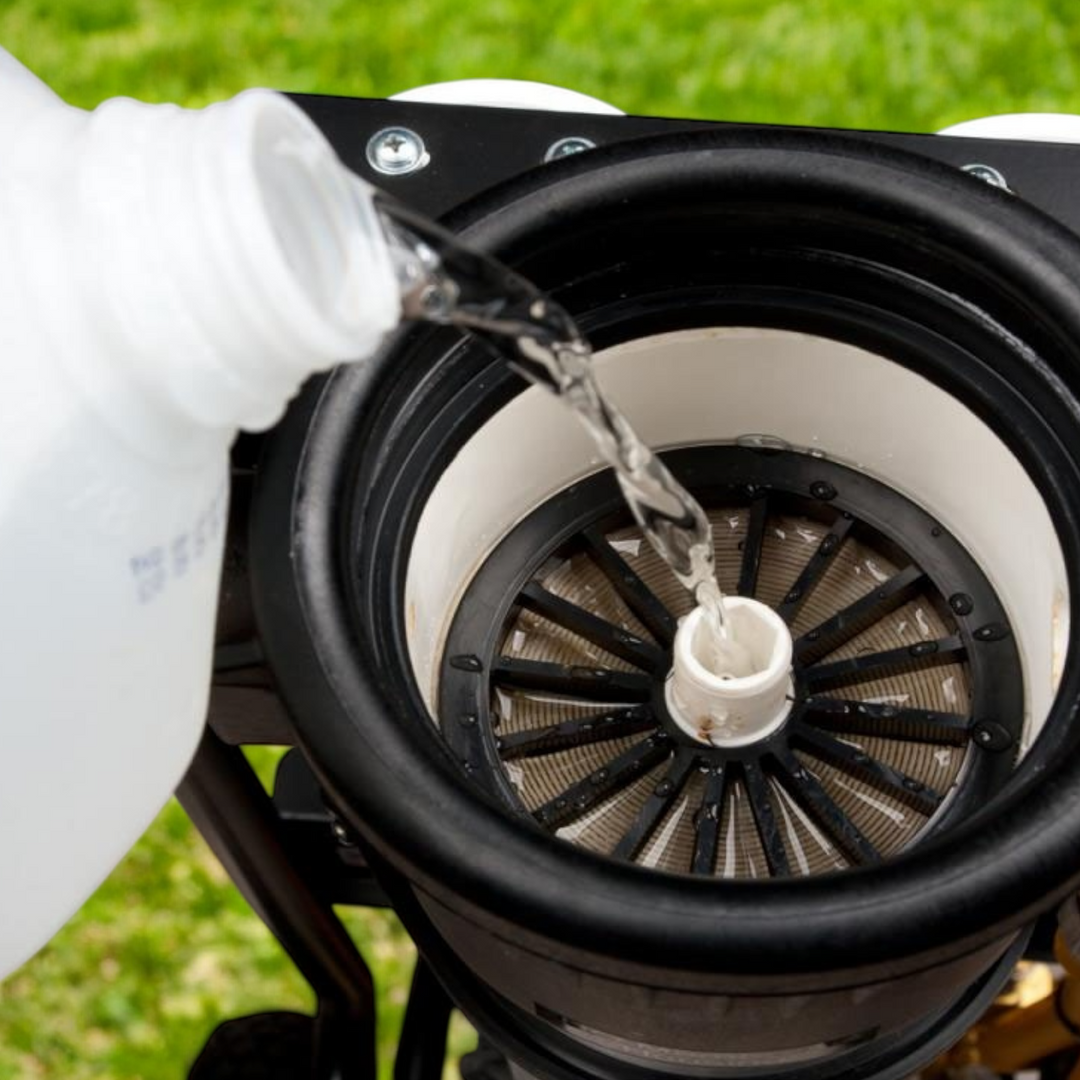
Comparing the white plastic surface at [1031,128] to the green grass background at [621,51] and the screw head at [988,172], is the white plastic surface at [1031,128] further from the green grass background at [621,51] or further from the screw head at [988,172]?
the green grass background at [621,51]

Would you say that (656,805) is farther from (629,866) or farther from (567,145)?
(567,145)

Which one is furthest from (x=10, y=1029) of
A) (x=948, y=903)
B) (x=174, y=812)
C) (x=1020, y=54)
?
(x=1020, y=54)

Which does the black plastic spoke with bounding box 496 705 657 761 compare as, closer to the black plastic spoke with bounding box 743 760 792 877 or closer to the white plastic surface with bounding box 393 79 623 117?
the black plastic spoke with bounding box 743 760 792 877

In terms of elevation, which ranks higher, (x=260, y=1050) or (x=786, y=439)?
(x=786, y=439)

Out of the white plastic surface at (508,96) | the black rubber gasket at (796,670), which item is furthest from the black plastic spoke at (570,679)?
the white plastic surface at (508,96)

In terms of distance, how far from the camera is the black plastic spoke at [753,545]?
122cm

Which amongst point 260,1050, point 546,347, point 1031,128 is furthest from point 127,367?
point 260,1050

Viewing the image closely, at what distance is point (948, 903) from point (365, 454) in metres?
0.40

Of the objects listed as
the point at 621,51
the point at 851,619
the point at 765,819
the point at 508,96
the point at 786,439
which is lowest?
the point at 765,819

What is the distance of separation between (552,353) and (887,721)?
348mm

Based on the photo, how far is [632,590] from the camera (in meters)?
1.23

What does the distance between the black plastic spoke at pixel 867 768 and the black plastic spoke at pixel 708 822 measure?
56 mm

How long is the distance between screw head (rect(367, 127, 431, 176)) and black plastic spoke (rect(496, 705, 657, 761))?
1.20ft

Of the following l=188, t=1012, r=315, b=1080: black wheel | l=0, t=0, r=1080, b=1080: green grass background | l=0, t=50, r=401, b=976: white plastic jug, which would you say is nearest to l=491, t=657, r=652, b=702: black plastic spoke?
l=0, t=50, r=401, b=976: white plastic jug
